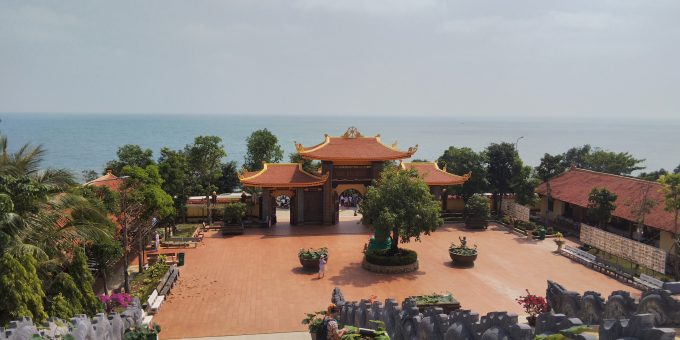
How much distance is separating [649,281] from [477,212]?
1184cm

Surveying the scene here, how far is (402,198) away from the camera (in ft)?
71.5

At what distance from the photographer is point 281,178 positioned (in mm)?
30328

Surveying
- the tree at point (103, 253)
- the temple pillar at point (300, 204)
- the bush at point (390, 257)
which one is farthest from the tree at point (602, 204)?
the tree at point (103, 253)

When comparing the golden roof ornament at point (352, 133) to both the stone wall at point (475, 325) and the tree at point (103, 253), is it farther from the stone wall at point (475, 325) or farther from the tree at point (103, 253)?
the stone wall at point (475, 325)

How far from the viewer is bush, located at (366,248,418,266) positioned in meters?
21.7

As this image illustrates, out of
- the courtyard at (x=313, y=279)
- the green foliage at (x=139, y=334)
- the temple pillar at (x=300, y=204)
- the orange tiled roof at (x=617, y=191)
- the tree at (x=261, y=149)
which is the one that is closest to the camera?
the green foliage at (x=139, y=334)

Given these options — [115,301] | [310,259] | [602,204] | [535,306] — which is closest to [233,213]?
[310,259]

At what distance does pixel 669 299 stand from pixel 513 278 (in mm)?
11489

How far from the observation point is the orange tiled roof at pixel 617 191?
2445 centimetres

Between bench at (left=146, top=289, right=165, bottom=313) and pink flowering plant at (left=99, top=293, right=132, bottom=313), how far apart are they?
3.24 feet

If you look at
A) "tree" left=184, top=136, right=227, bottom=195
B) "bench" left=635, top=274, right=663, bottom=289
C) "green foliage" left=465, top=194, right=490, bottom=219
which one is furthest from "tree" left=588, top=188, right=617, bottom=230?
"tree" left=184, top=136, right=227, bottom=195

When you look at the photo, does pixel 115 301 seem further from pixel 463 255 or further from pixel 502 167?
pixel 502 167

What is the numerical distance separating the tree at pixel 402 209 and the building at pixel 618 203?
10327 mm

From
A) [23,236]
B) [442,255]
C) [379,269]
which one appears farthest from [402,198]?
[23,236]
